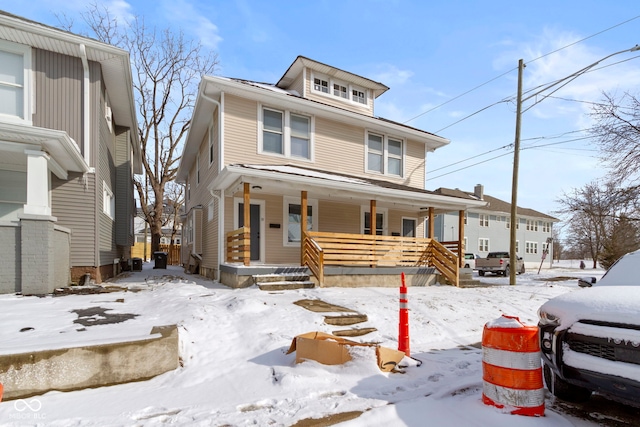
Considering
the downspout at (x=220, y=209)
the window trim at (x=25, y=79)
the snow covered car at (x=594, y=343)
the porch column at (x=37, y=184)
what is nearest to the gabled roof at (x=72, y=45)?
the window trim at (x=25, y=79)

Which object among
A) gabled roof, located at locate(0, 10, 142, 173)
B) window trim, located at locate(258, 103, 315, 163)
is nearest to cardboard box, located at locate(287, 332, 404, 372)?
window trim, located at locate(258, 103, 315, 163)

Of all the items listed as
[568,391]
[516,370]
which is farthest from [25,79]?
[568,391]

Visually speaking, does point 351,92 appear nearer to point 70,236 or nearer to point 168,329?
point 70,236

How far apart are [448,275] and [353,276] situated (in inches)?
148

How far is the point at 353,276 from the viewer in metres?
10.5

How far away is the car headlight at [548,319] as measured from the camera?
3260 mm

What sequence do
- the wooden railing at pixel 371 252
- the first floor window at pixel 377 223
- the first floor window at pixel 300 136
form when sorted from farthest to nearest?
the first floor window at pixel 377 223
the first floor window at pixel 300 136
the wooden railing at pixel 371 252

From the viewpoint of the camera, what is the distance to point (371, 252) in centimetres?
1112

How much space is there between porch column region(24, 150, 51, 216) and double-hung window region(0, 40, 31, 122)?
2.39 m

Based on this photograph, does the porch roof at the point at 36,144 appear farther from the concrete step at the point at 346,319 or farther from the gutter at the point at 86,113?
the concrete step at the point at 346,319

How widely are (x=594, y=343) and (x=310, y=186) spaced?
8.14m

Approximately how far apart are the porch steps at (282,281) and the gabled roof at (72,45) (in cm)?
762

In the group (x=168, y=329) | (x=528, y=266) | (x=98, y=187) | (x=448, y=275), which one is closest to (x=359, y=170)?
(x=448, y=275)

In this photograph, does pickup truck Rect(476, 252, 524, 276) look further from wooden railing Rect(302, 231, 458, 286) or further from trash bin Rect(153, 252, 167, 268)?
trash bin Rect(153, 252, 167, 268)
